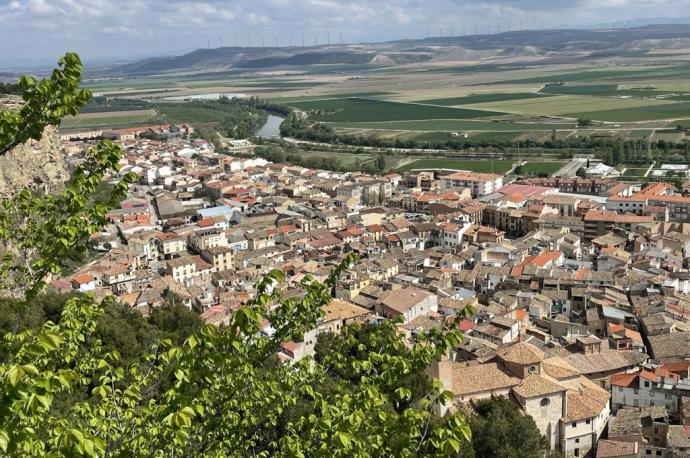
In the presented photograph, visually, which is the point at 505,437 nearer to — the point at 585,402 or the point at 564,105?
the point at 585,402

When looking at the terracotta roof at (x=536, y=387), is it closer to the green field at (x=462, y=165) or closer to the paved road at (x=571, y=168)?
the paved road at (x=571, y=168)

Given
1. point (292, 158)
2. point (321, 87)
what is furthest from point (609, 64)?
point (292, 158)

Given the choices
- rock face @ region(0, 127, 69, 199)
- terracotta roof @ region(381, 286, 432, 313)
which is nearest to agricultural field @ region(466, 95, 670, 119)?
rock face @ region(0, 127, 69, 199)

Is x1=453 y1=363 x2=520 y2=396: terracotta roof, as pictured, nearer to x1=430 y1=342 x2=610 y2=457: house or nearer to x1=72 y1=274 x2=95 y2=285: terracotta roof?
x1=430 y1=342 x2=610 y2=457: house

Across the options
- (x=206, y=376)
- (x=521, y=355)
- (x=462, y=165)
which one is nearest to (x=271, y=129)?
(x=462, y=165)

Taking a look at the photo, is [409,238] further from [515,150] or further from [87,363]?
[515,150]

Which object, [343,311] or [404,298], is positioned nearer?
[343,311]

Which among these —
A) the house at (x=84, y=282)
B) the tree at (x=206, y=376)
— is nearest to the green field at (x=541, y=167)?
Result: the house at (x=84, y=282)
